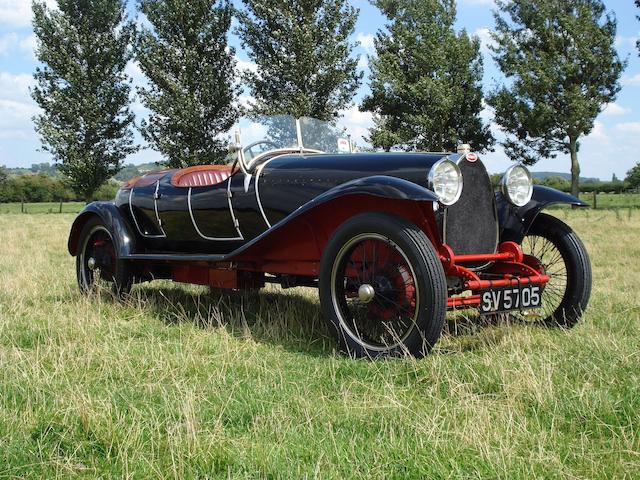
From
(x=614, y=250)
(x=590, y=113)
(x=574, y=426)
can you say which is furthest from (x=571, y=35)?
(x=574, y=426)

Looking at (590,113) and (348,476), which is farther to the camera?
(590,113)

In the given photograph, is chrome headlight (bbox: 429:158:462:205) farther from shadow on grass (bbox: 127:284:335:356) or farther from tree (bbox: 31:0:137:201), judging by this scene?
tree (bbox: 31:0:137:201)

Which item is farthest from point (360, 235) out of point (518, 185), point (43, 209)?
point (43, 209)

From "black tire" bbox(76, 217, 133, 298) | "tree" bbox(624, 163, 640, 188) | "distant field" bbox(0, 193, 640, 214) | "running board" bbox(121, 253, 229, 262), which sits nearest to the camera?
"running board" bbox(121, 253, 229, 262)

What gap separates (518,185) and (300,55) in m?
20.2

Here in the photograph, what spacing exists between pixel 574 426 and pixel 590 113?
27.4 m

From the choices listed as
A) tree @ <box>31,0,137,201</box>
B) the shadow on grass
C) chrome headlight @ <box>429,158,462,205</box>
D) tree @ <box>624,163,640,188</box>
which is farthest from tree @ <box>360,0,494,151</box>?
tree @ <box>624,163,640,188</box>

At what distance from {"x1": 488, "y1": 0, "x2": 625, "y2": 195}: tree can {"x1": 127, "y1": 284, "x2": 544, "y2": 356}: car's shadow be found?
23630mm

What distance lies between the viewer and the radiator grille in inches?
163

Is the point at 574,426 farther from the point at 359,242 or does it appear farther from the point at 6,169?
the point at 6,169

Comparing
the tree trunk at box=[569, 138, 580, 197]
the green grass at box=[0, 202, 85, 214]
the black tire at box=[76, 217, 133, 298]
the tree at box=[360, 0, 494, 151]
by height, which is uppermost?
the tree at box=[360, 0, 494, 151]

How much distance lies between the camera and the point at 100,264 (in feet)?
20.1

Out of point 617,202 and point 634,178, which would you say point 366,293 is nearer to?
point 617,202

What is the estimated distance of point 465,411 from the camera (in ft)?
8.79
